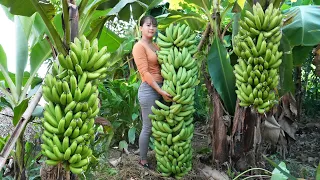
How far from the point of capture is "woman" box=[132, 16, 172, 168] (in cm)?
251

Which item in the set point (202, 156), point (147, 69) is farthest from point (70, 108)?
point (202, 156)

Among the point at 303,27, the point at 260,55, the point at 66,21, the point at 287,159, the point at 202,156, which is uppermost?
the point at 66,21

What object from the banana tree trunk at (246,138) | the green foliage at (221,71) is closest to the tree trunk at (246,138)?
the banana tree trunk at (246,138)

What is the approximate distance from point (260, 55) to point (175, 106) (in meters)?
0.69

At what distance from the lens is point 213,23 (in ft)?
9.12

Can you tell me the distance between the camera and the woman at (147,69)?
251 cm

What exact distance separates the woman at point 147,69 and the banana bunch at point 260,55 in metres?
0.58

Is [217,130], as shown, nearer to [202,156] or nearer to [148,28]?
[202,156]

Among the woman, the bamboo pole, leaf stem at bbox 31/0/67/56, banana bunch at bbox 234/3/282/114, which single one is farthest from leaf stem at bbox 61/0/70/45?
banana bunch at bbox 234/3/282/114

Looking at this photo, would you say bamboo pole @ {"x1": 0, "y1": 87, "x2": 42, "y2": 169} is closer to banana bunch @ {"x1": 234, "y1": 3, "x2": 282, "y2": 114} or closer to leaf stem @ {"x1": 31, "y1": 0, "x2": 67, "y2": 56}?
leaf stem @ {"x1": 31, "y1": 0, "x2": 67, "y2": 56}

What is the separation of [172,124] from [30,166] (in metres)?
1.17

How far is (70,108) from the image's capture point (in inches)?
58.4

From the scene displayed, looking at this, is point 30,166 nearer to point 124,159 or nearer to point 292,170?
point 124,159

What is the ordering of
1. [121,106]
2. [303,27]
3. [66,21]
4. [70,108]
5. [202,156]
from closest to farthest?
[70,108], [66,21], [303,27], [202,156], [121,106]
